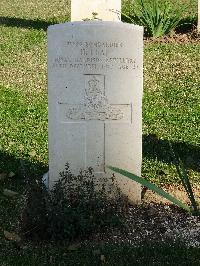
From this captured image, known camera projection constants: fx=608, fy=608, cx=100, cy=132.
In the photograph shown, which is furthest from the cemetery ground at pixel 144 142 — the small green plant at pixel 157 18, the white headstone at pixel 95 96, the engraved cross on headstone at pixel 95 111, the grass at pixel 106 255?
the engraved cross on headstone at pixel 95 111

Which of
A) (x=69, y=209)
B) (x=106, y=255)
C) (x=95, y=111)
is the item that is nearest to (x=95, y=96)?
(x=95, y=111)

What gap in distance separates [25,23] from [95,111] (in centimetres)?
691

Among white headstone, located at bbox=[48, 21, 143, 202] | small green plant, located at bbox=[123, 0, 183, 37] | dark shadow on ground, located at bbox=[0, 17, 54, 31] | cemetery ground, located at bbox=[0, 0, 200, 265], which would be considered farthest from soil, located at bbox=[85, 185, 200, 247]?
dark shadow on ground, located at bbox=[0, 17, 54, 31]

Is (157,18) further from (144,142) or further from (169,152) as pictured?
(169,152)

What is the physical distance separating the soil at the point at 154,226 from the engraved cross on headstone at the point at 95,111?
0.61m

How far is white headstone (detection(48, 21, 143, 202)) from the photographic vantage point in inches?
169

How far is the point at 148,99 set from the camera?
734 cm

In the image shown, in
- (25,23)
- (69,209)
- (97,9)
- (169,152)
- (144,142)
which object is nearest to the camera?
(69,209)

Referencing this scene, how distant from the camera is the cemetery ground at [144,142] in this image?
3.97 m

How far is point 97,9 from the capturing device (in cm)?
920

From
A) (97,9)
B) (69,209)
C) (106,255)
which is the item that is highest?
(97,9)

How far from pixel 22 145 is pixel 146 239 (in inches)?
87.2

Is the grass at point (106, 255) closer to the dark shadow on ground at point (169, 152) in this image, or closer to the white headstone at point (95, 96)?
the white headstone at point (95, 96)

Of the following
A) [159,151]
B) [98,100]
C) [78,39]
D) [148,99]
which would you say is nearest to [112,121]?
[98,100]
